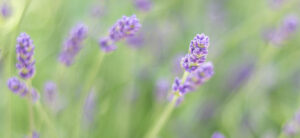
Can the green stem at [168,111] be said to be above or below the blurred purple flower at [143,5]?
below

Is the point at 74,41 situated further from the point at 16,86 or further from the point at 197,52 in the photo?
the point at 197,52

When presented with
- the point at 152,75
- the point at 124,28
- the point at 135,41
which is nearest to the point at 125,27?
the point at 124,28

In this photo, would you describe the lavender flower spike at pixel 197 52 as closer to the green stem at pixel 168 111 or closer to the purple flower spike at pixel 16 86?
the green stem at pixel 168 111

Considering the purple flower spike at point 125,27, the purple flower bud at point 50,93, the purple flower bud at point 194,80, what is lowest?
the purple flower bud at point 194,80

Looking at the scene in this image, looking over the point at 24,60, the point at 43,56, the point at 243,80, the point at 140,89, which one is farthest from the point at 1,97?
the point at 243,80

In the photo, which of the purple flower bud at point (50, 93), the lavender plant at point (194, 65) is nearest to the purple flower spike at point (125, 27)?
the lavender plant at point (194, 65)

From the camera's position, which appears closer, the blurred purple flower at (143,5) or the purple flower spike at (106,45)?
the purple flower spike at (106,45)

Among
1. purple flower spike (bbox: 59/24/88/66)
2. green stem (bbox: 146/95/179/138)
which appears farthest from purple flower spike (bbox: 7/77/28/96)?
green stem (bbox: 146/95/179/138)

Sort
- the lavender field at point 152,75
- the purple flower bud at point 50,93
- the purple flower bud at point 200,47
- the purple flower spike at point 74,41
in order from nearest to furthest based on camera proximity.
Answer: the purple flower bud at point 200,47 < the purple flower spike at point 74,41 < the purple flower bud at point 50,93 < the lavender field at point 152,75
